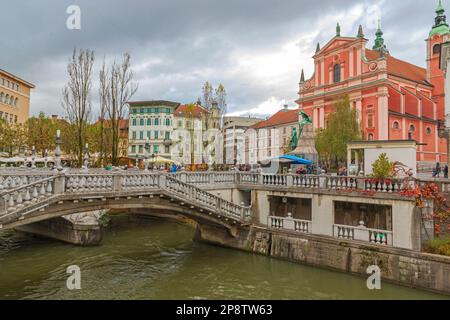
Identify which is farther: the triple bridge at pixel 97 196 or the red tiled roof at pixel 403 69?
the red tiled roof at pixel 403 69

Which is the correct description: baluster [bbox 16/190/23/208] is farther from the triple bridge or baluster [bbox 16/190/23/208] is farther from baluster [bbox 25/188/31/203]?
baluster [bbox 25/188/31/203]

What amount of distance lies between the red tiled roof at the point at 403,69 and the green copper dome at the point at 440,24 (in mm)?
6164

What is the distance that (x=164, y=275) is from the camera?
636 inches

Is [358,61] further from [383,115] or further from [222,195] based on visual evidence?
[222,195]

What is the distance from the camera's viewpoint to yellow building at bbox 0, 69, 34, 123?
174 feet

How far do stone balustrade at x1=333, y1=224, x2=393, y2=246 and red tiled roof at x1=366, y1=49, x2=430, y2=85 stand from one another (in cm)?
3549

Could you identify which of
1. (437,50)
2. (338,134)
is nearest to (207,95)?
(338,134)

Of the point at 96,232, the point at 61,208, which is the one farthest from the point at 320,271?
the point at 96,232

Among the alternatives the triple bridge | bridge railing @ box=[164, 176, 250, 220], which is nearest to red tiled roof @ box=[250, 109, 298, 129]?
bridge railing @ box=[164, 176, 250, 220]

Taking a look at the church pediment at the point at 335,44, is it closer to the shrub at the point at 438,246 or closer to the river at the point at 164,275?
the shrub at the point at 438,246

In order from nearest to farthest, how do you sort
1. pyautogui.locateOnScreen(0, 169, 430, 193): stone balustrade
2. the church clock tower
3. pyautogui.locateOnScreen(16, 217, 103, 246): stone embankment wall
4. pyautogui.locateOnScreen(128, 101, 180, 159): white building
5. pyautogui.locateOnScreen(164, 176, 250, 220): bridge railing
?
pyautogui.locateOnScreen(0, 169, 430, 193): stone balustrade → pyautogui.locateOnScreen(164, 176, 250, 220): bridge railing → pyautogui.locateOnScreen(16, 217, 103, 246): stone embankment wall → the church clock tower → pyautogui.locateOnScreen(128, 101, 180, 159): white building

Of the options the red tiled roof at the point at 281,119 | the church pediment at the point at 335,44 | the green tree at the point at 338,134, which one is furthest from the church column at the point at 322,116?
the red tiled roof at the point at 281,119

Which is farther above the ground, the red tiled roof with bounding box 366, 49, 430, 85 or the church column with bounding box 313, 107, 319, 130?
the red tiled roof with bounding box 366, 49, 430, 85

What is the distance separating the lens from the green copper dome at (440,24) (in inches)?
2169
